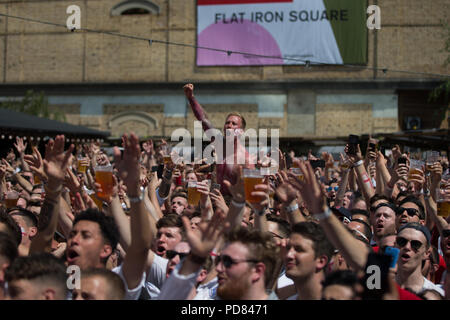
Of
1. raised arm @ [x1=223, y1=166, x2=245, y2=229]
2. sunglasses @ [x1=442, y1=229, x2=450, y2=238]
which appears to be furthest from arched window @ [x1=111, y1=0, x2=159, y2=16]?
raised arm @ [x1=223, y1=166, x2=245, y2=229]

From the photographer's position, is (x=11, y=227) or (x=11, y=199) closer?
(x=11, y=227)

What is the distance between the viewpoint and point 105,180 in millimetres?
4344

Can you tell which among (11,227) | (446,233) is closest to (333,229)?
(446,233)

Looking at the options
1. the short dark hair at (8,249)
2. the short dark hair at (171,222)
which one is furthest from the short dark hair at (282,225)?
the short dark hair at (8,249)

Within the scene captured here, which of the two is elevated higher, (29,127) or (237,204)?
(29,127)

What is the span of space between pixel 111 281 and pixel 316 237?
155cm

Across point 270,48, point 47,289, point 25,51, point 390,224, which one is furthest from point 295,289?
→ point 25,51

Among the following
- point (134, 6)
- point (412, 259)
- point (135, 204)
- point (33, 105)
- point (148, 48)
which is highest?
point (134, 6)

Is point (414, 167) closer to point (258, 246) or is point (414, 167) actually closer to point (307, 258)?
point (307, 258)

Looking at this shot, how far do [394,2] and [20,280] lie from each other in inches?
Answer: 1071

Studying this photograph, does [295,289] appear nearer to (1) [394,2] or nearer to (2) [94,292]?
(2) [94,292]

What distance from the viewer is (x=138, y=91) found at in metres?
27.9

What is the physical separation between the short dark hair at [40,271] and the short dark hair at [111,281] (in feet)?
0.50

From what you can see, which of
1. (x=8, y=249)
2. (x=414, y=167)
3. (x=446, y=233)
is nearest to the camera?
(x=8, y=249)
